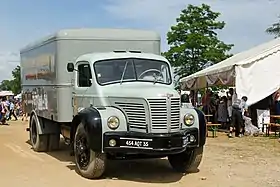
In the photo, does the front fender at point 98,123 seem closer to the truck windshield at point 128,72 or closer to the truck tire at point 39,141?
the truck windshield at point 128,72

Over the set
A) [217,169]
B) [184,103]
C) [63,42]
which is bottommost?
[217,169]

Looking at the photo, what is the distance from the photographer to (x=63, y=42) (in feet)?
37.2

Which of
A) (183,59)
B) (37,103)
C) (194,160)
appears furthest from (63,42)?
(183,59)

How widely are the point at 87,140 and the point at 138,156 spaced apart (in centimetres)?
105

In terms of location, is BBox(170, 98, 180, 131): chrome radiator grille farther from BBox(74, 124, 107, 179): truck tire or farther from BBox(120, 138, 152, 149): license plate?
BBox(74, 124, 107, 179): truck tire

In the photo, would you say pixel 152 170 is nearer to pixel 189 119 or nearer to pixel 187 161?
pixel 187 161

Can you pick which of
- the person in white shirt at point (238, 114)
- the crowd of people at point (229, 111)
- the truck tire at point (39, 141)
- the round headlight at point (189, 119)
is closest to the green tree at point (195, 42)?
the crowd of people at point (229, 111)

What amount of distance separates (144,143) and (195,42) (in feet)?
110

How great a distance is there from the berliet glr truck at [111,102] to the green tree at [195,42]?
29.0 meters

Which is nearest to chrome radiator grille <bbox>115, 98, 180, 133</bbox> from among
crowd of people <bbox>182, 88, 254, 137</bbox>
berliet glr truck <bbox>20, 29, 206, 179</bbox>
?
berliet glr truck <bbox>20, 29, 206, 179</bbox>

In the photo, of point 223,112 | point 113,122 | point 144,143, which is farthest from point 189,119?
point 223,112

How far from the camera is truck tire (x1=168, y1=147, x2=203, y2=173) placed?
9.82 meters

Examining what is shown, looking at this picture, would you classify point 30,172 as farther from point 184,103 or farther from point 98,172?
point 184,103

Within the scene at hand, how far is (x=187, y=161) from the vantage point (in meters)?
9.98
